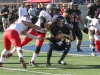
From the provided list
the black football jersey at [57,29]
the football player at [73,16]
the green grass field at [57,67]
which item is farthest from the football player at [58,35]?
the football player at [73,16]

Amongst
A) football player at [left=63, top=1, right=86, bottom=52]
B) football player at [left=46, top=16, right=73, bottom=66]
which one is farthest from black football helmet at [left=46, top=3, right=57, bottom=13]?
football player at [left=63, top=1, right=86, bottom=52]

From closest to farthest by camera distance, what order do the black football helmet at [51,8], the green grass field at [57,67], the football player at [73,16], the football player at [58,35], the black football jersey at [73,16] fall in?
the green grass field at [57,67], the football player at [58,35], the black football helmet at [51,8], the football player at [73,16], the black football jersey at [73,16]

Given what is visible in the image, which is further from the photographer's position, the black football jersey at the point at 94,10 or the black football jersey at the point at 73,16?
the black football jersey at the point at 73,16

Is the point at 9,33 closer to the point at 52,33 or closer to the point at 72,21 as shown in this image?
the point at 52,33

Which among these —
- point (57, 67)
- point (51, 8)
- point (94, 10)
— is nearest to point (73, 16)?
point (94, 10)

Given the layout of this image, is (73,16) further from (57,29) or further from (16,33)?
(16,33)

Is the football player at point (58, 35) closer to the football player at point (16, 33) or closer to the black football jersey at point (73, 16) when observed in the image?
the football player at point (16, 33)

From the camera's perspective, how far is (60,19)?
37.9ft

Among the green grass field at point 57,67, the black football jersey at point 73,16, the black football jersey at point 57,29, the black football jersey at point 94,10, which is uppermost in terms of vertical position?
the black football jersey at point 57,29

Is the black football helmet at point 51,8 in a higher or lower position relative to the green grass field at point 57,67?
higher

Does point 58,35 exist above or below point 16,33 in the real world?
below

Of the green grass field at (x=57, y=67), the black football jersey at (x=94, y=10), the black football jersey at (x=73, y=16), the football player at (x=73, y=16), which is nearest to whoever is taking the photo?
the green grass field at (x=57, y=67)

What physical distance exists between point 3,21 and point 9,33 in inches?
625

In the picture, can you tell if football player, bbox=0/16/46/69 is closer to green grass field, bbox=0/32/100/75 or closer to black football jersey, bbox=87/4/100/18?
green grass field, bbox=0/32/100/75
